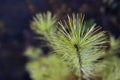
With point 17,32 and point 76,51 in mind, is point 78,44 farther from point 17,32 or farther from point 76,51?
point 17,32

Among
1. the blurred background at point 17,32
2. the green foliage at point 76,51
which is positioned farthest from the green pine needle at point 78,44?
the blurred background at point 17,32

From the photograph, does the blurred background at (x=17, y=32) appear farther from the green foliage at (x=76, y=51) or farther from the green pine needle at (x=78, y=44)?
the green pine needle at (x=78, y=44)

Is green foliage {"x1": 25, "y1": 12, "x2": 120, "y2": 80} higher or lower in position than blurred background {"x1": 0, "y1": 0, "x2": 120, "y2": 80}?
lower

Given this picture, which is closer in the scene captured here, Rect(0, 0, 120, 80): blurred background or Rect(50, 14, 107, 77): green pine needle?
Rect(50, 14, 107, 77): green pine needle

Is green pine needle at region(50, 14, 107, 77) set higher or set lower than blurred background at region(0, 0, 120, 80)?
lower

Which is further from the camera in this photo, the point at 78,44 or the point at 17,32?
the point at 17,32

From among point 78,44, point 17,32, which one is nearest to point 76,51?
point 78,44

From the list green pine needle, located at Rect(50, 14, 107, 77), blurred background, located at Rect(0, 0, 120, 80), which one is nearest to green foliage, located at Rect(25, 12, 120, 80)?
green pine needle, located at Rect(50, 14, 107, 77)

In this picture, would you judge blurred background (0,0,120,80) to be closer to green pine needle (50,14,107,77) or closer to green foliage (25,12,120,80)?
green foliage (25,12,120,80)

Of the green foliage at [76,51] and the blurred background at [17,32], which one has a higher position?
the blurred background at [17,32]

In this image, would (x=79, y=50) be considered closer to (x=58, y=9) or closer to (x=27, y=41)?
(x=58, y=9)

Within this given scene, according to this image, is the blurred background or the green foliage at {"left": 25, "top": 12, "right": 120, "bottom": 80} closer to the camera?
the green foliage at {"left": 25, "top": 12, "right": 120, "bottom": 80}

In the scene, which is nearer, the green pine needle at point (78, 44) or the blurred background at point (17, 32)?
the green pine needle at point (78, 44)
